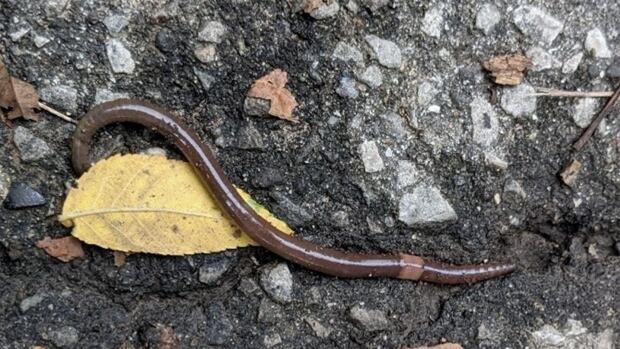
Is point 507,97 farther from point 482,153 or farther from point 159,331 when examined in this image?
point 159,331

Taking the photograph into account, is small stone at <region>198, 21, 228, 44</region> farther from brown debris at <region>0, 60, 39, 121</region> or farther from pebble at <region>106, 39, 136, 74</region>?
brown debris at <region>0, 60, 39, 121</region>

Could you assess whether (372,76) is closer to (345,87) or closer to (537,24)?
(345,87)

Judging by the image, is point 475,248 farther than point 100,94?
Yes

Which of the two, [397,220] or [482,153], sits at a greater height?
[482,153]

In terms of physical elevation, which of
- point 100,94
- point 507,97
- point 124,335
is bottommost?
point 124,335

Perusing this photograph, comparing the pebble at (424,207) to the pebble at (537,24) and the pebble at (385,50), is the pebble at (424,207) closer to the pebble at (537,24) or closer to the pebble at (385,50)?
the pebble at (385,50)

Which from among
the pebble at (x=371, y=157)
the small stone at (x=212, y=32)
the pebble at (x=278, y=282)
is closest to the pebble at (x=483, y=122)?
the pebble at (x=371, y=157)

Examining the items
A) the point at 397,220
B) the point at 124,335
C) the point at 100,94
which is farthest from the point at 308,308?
the point at 100,94
